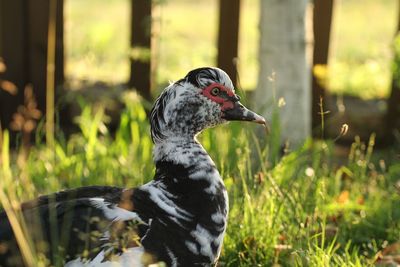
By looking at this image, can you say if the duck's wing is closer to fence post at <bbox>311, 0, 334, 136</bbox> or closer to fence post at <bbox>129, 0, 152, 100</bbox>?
fence post at <bbox>129, 0, 152, 100</bbox>

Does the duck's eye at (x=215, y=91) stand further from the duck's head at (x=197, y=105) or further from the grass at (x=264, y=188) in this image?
the grass at (x=264, y=188)

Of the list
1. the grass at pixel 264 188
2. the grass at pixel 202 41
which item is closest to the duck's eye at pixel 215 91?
the grass at pixel 264 188

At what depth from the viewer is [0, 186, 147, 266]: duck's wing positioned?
10.6ft

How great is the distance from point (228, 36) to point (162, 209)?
10.2ft

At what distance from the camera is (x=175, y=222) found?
3.38 m

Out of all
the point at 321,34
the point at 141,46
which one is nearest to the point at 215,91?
the point at 141,46

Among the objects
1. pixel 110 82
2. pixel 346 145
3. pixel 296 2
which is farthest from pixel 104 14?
pixel 296 2

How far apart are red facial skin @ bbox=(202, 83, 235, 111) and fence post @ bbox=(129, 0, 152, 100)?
2535 mm

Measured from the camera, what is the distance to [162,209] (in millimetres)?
3410

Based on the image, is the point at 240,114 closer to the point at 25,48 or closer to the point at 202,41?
the point at 25,48

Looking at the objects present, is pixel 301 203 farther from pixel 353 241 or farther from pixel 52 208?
pixel 52 208

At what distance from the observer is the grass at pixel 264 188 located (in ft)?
13.2

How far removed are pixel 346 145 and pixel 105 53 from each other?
3522mm

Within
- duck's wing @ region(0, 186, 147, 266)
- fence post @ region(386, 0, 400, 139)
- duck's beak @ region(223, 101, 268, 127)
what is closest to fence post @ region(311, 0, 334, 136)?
fence post @ region(386, 0, 400, 139)
